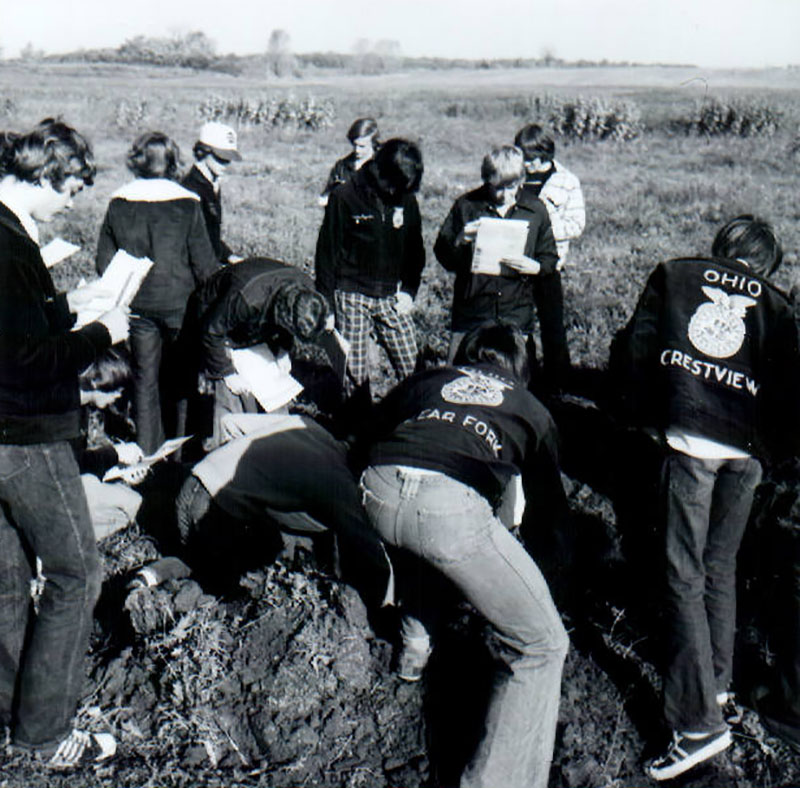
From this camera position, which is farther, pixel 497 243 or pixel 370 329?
pixel 370 329

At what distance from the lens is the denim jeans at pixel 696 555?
305 cm

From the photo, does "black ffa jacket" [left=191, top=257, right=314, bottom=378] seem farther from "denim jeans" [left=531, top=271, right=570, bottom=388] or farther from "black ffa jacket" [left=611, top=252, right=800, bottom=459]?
"black ffa jacket" [left=611, top=252, right=800, bottom=459]

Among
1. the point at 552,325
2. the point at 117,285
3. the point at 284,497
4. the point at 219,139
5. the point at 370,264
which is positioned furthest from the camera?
the point at 552,325

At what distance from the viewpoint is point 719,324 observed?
3.02 meters

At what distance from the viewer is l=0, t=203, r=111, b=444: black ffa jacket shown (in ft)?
8.36

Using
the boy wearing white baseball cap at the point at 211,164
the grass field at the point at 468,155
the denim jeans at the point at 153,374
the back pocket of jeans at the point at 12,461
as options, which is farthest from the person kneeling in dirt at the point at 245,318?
the grass field at the point at 468,155

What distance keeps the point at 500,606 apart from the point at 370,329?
9.72 feet

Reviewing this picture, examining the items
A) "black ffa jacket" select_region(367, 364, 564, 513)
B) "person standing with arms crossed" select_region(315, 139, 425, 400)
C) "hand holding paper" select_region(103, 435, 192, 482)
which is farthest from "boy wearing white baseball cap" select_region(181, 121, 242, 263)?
"black ffa jacket" select_region(367, 364, 564, 513)

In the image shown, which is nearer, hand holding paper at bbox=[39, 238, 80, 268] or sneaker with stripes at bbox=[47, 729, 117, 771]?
sneaker with stripes at bbox=[47, 729, 117, 771]

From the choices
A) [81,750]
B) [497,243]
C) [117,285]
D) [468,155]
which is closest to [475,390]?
[117,285]

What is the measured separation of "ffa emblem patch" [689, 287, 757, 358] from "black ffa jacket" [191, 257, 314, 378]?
6.28ft

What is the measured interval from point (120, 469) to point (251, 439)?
1548mm

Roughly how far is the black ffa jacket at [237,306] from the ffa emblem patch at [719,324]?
1914 mm

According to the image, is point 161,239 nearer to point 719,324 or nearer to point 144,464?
point 144,464
